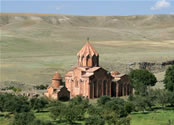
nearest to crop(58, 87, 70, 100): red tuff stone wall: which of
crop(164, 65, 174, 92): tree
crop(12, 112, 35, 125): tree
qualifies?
crop(164, 65, 174, 92): tree

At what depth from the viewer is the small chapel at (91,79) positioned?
57656 millimetres

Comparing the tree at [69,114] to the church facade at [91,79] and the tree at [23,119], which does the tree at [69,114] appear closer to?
the tree at [23,119]

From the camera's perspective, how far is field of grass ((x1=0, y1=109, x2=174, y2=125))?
42531mm

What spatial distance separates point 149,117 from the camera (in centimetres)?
4550

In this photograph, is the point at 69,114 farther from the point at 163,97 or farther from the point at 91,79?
the point at 91,79

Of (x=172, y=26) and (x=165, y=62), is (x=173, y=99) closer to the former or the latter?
(x=165, y=62)

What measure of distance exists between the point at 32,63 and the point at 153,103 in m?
45.4

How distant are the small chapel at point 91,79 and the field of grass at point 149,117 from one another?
10550 mm

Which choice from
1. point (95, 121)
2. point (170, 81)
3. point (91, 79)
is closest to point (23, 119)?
point (95, 121)

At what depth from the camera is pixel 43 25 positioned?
171500 mm

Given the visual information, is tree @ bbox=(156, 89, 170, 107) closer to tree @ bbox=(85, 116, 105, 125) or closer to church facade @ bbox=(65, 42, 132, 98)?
church facade @ bbox=(65, 42, 132, 98)

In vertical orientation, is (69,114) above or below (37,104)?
above

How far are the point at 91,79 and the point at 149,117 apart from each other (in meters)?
13.8

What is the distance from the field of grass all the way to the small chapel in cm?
1055
